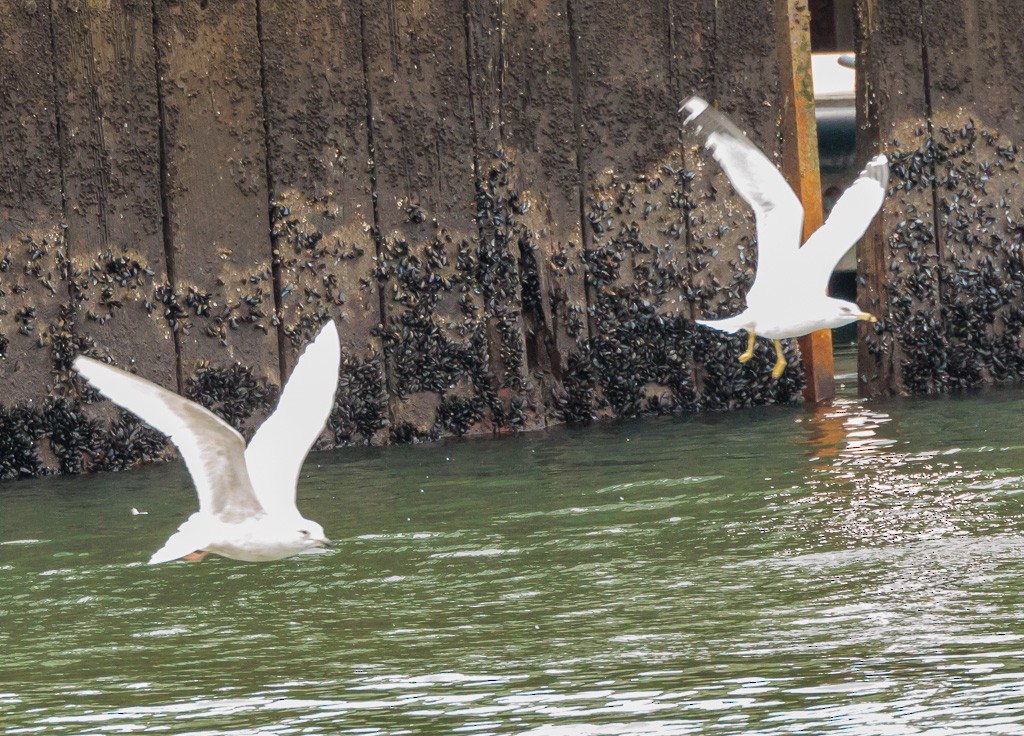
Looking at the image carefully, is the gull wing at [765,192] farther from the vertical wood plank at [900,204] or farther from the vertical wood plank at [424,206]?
the vertical wood plank at [900,204]

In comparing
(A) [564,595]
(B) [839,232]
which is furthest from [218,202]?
(A) [564,595]

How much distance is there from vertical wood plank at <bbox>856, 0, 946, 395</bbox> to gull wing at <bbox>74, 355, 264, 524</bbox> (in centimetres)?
607

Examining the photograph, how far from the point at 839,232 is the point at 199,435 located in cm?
383

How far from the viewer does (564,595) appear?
6.86m

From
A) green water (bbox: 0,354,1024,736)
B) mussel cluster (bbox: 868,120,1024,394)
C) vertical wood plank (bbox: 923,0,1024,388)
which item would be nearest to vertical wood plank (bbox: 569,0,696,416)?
green water (bbox: 0,354,1024,736)

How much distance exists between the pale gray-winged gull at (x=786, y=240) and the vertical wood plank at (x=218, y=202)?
2632 millimetres

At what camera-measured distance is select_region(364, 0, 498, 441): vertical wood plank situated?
9969 mm

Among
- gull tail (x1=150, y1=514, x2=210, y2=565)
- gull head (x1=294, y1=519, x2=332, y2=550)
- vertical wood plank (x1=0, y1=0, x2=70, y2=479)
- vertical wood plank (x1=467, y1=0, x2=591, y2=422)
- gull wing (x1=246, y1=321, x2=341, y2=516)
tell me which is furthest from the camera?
vertical wood plank (x1=467, y1=0, x2=591, y2=422)

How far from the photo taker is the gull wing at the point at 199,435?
5145mm

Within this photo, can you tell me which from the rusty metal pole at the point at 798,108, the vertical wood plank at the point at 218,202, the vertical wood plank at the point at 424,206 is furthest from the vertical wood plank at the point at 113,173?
the rusty metal pole at the point at 798,108

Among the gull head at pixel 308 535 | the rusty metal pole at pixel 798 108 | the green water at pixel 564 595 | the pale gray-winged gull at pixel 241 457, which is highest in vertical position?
the rusty metal pole at pixel 798 108

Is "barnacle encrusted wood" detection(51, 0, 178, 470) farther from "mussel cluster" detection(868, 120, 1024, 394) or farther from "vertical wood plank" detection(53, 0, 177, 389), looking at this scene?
"mussel cluster" detection(868, 120, 1024, 394)

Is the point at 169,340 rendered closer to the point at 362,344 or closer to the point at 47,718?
the point at 362,344

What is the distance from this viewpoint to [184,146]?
9.56 meters
